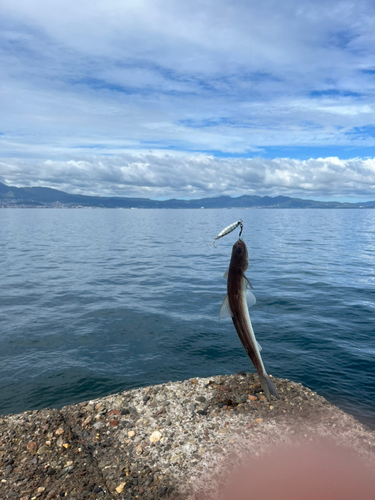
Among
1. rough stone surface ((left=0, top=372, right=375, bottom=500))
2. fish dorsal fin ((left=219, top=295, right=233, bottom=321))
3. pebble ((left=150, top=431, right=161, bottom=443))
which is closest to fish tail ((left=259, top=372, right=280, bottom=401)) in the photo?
rough stone surface ((left=0, top=372, right=375, bottom=500))

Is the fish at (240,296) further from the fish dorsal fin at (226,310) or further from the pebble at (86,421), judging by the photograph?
the pebble at (86,421)

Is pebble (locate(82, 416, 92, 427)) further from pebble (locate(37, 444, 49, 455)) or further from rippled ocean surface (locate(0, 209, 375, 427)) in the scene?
rippled ocean surface (locate(0, 209, 375, 427))

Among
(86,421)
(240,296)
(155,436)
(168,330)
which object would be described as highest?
(240,296)

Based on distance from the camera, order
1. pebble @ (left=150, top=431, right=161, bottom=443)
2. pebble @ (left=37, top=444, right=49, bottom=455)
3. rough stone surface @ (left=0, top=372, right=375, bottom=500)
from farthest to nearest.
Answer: pebble @ (left=150, top=431, right=161, bottom=443) → pebble @ (left=37, top=444, right=49, bottom=455) → rough stone surface @ (left=0, top=372, right=375, bottom=500)

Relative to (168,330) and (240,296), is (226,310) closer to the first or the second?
(240,296)

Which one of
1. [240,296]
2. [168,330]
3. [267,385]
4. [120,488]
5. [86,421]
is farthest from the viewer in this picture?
[168,330]

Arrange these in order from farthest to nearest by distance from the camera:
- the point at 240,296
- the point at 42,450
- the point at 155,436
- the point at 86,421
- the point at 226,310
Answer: the point at 86,421, the point at 155,436, the point at 42,450, the point at 226,310, the point at 240,296

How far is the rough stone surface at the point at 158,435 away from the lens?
6.60 metres

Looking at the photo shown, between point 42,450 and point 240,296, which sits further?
point 42,450

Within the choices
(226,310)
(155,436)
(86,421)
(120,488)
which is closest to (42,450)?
(86,421)

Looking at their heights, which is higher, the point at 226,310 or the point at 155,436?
the point at 226,310

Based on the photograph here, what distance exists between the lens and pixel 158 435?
7965 millimetres

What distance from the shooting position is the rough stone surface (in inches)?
260

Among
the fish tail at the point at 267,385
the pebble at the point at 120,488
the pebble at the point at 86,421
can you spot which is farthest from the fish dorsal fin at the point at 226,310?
the pebble at the point at 86,421
